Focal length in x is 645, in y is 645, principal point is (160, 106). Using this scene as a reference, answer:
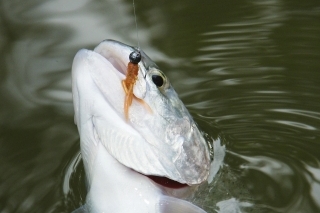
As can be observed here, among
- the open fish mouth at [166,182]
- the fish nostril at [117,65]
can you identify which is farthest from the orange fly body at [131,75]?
the open fish mouth at [166,182]

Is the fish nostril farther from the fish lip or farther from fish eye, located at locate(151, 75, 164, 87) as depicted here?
fish eye, located at locate(151, 75, 164, 87)

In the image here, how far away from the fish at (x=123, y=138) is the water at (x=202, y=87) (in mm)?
257

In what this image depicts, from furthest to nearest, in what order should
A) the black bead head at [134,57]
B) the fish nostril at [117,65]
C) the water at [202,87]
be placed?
the water at [202,87] → the fish nostril at [117,65] → the black bead head at [134,57]

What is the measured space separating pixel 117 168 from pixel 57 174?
0.78m

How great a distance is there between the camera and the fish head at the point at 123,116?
2.42 meters

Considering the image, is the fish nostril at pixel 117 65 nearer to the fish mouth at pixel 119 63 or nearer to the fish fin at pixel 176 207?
the fish mouth at pixel 119 63

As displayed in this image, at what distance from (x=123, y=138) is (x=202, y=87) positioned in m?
1.38

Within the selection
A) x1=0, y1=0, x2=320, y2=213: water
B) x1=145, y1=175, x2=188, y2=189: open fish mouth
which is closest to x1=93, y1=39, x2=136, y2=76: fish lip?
x1=145, y1=175, x2=188, y2=189: open fish mouth

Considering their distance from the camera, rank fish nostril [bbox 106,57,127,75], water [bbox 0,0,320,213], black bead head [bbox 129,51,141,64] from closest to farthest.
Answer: black bead head [bbox 129,51,141,64], fish nostril [bbox 106,57,127,75], water [bbox 0,0,320,213]

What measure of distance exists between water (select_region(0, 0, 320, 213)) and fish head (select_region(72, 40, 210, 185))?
28cm

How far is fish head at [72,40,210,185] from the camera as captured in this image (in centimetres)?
242

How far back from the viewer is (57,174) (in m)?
3.15

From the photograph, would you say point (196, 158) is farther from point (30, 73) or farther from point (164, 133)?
point (30, 73)

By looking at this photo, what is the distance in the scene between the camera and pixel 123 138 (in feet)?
7.94
